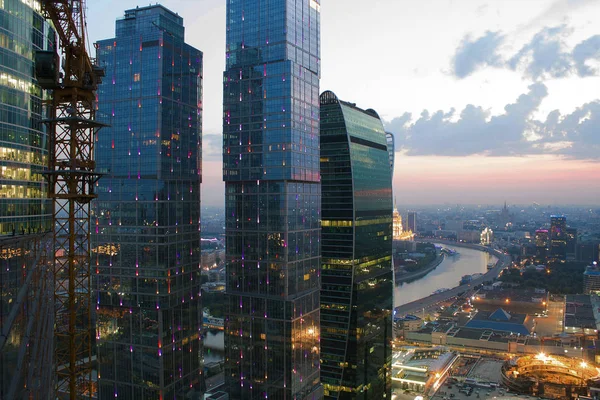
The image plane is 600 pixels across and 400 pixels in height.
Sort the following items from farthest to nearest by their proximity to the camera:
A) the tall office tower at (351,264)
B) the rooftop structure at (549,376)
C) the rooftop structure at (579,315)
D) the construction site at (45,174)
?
A: the rooftop structure at (579,315) < the rooftop structure at (549,376) < the tall office tower at (351,264) < the construction site at (45,174)

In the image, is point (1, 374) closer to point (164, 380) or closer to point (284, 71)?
point (164, 380)

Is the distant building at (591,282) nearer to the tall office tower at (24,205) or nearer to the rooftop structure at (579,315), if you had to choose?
the rooftop structure at (579,315)

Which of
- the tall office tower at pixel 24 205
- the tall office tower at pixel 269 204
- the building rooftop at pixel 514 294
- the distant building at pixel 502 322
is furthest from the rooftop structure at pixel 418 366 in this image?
the tall office tower at pixel 24 205

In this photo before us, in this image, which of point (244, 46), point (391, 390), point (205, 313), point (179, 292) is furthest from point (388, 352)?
point (205, 313)

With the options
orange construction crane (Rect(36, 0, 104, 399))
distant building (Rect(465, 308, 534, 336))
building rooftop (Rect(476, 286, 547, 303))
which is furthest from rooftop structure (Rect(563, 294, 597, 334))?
orange construction crane (Rect(36, 0, 104, 399))

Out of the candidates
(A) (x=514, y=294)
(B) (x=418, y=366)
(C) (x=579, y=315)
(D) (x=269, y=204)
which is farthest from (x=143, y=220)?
(A) (x=514, y=294)
